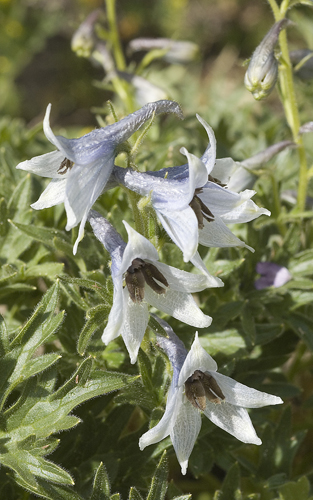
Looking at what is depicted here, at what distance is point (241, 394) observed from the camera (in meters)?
1.76

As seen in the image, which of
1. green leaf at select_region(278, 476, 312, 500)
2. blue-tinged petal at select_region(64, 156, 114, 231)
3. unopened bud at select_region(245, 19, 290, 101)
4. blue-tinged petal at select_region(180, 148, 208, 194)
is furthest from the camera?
unopened bud at select_region(245, 19, 290, 101)

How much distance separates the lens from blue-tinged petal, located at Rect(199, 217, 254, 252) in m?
1.79

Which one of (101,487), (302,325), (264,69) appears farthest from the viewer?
(302,325)

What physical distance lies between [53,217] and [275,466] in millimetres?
1731

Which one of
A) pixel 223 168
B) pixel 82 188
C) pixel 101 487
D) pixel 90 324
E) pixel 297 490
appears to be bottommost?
pixel 297 490

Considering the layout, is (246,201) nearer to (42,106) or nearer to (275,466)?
(275,466)

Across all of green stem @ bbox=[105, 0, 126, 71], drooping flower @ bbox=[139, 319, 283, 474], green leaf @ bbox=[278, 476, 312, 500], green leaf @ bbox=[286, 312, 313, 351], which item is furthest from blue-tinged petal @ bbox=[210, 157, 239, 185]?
green stem @ bbox=[105, 0, 126, 71]

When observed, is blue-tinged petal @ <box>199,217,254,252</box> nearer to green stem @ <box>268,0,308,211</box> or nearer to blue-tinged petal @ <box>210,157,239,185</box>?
blue-tinged petal @ <box>210,157,239,185</box>

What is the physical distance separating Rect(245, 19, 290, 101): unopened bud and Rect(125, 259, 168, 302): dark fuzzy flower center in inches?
45.3

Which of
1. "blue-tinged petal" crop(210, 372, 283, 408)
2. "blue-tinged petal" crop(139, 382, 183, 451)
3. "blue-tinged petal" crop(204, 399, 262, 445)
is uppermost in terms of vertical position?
"blue-tinged petal" crop(139, 382, 183, 451)

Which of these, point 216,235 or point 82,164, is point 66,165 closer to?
point 82,164

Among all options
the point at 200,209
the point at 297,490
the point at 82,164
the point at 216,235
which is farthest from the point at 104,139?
the point at 297,490

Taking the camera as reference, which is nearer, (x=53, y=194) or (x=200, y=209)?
(x=200, y=209)

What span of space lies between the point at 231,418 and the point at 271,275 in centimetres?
106
